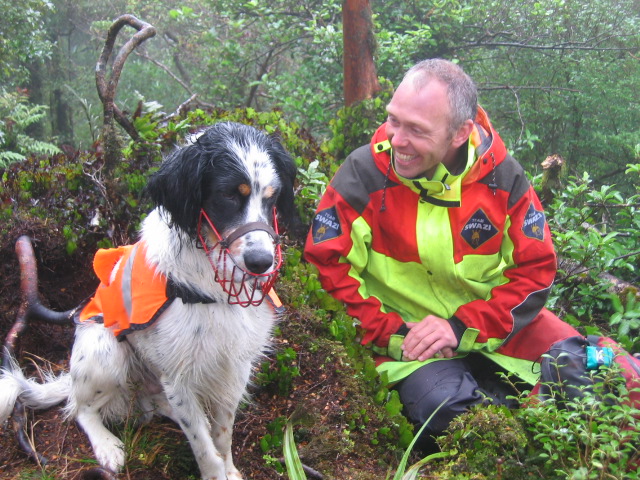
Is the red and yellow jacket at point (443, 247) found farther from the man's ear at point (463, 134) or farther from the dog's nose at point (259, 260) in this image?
the dog's nose at point (259, 260)

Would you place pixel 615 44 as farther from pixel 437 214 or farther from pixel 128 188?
pixel 128 188

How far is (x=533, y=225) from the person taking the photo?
3189mm

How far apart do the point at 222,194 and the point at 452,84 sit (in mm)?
1412

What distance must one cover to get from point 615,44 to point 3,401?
26.0ft

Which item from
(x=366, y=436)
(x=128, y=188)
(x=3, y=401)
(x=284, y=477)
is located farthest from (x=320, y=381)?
(x=128, y=188)

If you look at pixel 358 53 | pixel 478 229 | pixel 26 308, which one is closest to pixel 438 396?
pixel 478 229

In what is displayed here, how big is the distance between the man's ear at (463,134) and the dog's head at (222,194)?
115cm

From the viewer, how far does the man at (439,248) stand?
309 cm

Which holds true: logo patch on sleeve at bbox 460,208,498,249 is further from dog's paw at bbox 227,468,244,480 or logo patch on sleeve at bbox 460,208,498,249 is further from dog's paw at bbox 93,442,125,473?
dog's paw at bbox 93,442,125,473

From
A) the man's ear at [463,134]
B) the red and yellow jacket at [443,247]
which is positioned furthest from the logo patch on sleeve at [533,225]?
the man's ear at [463,134]

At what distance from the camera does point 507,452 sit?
2305 millimetres

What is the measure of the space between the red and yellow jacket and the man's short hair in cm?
17

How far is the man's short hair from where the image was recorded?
3055 mm

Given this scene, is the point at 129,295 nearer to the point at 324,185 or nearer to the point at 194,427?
the point at 194,427
